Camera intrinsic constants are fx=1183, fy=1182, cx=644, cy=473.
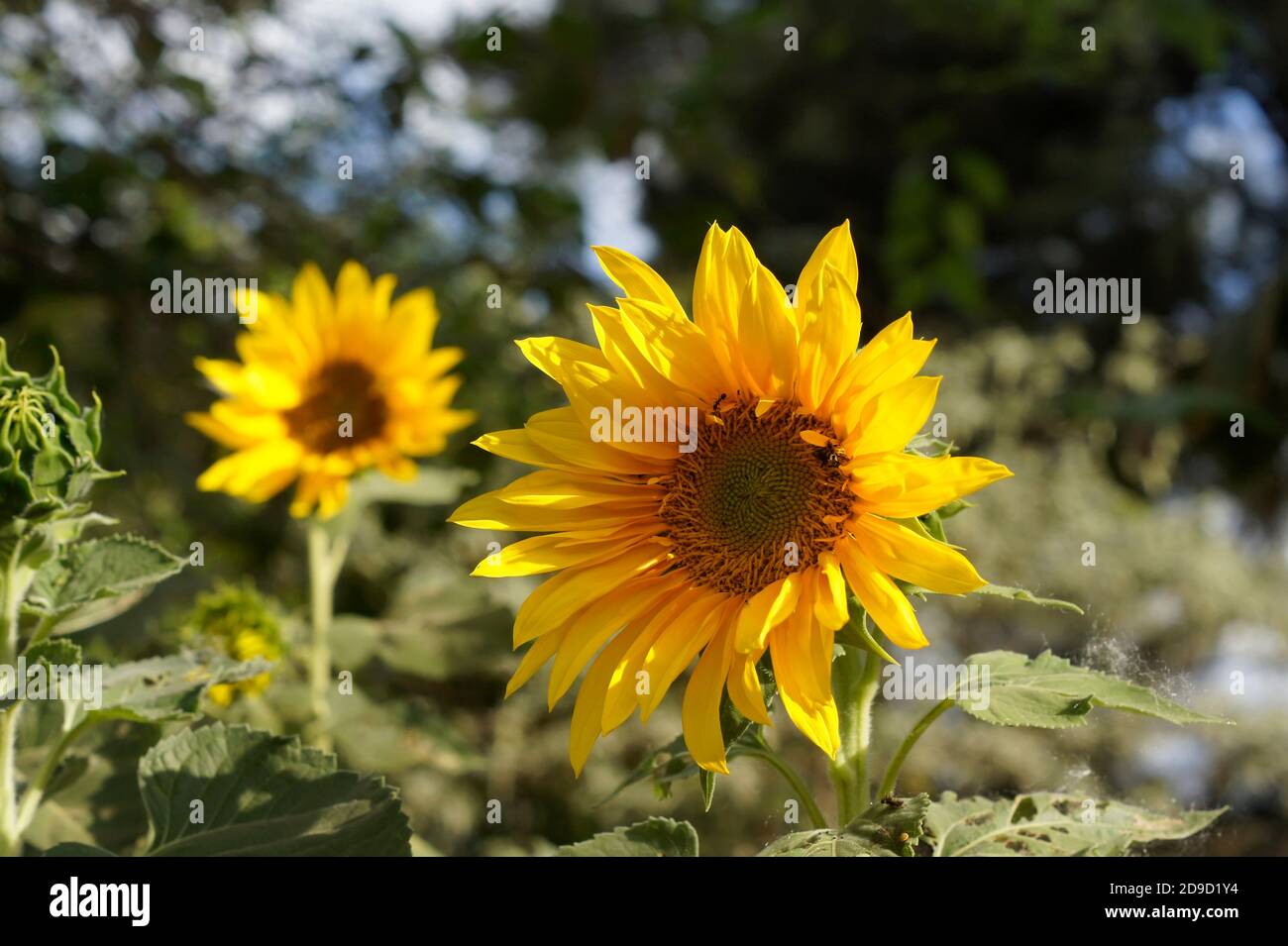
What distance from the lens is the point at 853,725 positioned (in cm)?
87

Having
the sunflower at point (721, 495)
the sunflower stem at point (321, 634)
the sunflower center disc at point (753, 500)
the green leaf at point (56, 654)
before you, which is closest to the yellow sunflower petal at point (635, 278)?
the sunflower at point (721, 495)

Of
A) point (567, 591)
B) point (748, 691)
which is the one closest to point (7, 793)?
point (567, 591)

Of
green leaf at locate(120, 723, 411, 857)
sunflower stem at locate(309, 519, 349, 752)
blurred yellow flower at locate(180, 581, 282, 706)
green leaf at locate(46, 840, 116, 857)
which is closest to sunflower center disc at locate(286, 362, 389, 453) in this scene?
sunflower stem at locate(309, 519, 349, 752)

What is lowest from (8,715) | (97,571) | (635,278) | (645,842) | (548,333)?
(645,842)

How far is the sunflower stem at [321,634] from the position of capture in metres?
1.54

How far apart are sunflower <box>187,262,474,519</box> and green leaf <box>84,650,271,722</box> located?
0.86 metres

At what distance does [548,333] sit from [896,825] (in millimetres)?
2626

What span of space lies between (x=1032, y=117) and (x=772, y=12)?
4.28 meters

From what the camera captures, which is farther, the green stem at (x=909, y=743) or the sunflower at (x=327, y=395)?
the sunflower at (x=327, y=395)

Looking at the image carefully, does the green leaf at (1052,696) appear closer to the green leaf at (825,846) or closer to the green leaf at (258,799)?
Answer: the green leaf at (825,846)

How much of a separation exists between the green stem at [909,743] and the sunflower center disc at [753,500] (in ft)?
0.46

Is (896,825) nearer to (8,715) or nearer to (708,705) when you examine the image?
(708,705)

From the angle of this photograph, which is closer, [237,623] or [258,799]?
[258,799]

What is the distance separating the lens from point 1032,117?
6750mm
